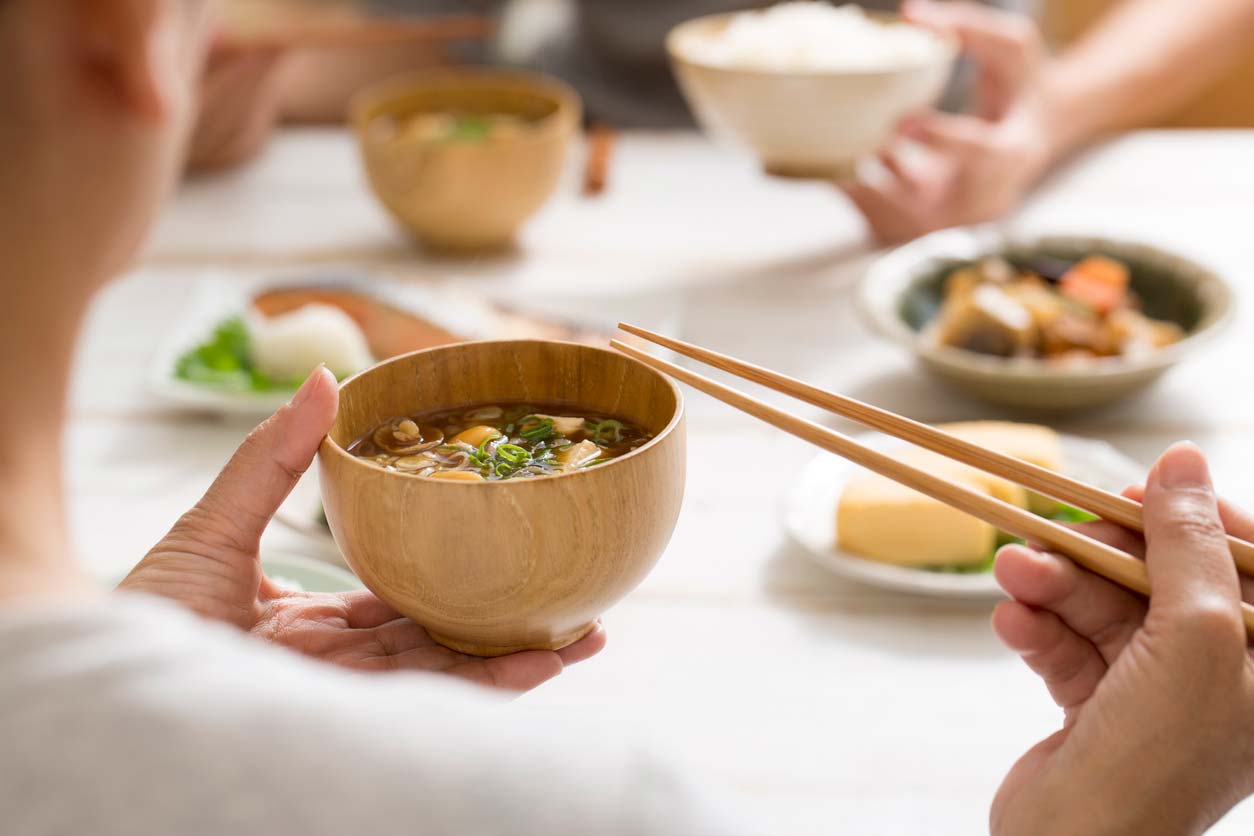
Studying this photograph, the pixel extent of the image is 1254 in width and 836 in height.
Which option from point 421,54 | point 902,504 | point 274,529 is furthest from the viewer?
point 421,54

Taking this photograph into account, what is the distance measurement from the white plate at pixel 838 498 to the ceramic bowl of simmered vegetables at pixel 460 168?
849 mm

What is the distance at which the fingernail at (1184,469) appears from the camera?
863 mm

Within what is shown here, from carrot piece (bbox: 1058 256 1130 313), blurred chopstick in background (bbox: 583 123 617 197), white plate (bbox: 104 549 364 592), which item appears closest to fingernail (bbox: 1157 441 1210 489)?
white plate (bbox: 104 549 364 592)

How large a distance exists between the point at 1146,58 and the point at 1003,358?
1361 mm

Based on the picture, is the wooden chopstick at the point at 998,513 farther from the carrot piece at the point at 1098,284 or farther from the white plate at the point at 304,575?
the carrot piece at the point at 1098,284

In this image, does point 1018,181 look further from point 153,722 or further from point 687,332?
point 153,722

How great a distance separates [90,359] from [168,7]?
129 centimetres

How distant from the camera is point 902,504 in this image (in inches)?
49.1

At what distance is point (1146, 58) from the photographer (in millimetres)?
2648

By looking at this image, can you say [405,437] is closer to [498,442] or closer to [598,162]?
[498,442]

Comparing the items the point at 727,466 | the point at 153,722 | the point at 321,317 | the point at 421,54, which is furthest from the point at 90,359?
the point at 421,54

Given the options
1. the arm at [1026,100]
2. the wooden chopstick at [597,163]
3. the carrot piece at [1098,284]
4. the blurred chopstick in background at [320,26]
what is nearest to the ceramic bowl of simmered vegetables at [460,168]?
the wooden chopstick at [597,163]

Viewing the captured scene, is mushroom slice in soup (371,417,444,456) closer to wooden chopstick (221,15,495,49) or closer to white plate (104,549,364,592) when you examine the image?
white plate (104,549,364,592)

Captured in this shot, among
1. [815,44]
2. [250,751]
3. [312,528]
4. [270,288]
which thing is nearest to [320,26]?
[270,288]
